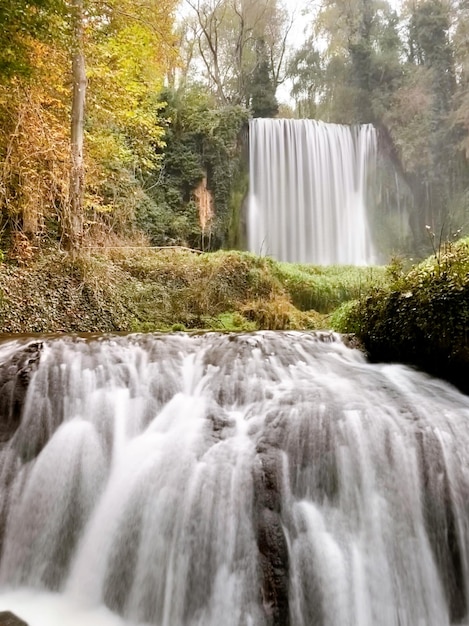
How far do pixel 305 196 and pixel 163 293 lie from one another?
11.5 m

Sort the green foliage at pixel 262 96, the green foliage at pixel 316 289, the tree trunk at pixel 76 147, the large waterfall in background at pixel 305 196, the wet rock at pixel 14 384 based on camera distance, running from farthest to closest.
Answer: the green foliage at pixel 262 96 < the large waterfall in background at pixel 305 196 < the green foliage at pixel 316 289 < the tree trunk at pixel 76 147 < the wet rock at pixel 14 384

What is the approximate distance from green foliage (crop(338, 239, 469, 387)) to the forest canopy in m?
0.77

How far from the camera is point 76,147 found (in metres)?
9.75

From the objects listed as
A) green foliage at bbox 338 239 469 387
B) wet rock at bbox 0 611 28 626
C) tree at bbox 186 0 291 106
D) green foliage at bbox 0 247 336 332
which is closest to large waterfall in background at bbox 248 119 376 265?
green foliage at bbox 0 247 336 332

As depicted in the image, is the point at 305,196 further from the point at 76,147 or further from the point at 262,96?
the point at 76,147

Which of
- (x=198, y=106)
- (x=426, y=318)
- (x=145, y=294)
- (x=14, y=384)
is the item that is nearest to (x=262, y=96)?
(x=198, y=106)

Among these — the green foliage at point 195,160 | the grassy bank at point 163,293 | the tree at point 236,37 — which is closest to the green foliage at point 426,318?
the grassy bank at point 163,293

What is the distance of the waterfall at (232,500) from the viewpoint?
9.90ft

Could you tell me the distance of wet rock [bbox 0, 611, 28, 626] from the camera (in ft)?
9.80

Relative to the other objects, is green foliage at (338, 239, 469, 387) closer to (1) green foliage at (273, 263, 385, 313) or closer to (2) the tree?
(1) green foliage at (273, 263, 385, 313)

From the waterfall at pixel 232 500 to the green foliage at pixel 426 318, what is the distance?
1.47ft

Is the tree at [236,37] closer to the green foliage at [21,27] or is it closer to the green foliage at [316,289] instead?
the green foliage at [316,289]

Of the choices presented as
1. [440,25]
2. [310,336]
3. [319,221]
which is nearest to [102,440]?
[310,336]

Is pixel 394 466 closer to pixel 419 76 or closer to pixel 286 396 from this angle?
pixel 286 396
